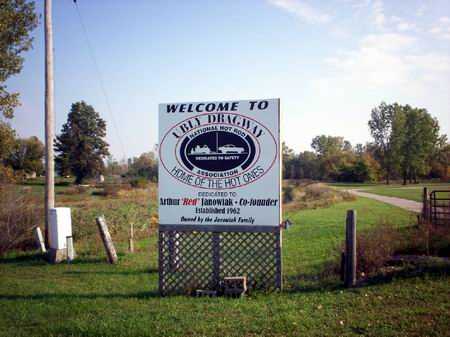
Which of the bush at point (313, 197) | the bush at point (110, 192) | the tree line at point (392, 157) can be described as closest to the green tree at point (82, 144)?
the bush at point (110, 192)

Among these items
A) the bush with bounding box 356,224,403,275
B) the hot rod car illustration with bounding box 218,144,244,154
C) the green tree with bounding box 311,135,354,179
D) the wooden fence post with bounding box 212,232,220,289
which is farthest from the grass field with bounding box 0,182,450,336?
the green tree with bounding box 311,135,354,179

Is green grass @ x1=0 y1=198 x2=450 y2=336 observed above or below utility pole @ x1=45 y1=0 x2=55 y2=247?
below

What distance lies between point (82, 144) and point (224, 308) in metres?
64.0

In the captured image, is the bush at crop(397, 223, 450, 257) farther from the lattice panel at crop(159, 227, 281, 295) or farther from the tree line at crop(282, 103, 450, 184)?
the tree line at crop(282, 103, 450, 184)

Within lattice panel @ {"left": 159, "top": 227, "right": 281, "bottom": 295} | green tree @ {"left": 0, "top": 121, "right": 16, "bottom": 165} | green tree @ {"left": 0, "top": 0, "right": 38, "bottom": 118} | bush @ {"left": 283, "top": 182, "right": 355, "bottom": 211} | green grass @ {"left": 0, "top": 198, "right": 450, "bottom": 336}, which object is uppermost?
green tree @ {"left": 0, "top": 0, "right": 38, "bottom": 118}

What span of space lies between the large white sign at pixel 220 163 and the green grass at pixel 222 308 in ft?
4.79

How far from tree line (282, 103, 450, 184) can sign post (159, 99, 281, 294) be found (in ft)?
220

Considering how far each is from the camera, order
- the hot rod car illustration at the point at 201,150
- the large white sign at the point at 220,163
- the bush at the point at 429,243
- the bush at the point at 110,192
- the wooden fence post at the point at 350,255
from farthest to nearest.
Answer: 1. the bush at the point at 110,192
2. the bush at the point at 429,243
3. the hot rod car illustration at the point at 201,150
4. the large white sign at the point at 220,163
5. the wooden fence post at the point at 350,255

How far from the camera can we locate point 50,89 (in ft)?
40.0

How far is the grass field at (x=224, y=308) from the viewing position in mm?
5227

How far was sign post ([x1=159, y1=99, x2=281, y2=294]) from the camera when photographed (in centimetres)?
702

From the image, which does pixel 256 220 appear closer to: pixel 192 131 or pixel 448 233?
pixel 192 131

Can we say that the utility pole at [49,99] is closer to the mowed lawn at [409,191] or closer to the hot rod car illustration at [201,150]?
the hot rod car illustration at [201,150]

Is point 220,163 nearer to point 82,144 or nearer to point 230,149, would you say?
point 230,149
